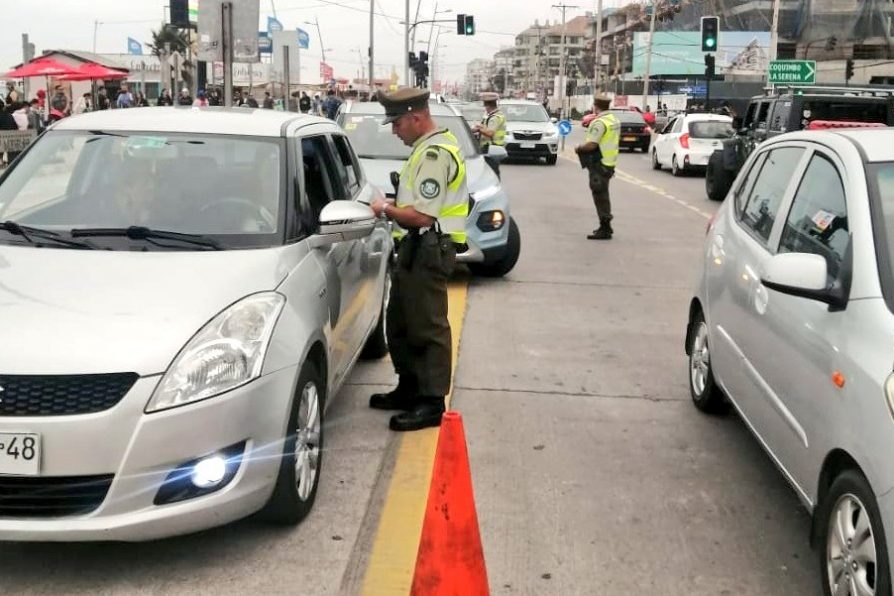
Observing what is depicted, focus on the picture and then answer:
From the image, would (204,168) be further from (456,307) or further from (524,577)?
(456,307)

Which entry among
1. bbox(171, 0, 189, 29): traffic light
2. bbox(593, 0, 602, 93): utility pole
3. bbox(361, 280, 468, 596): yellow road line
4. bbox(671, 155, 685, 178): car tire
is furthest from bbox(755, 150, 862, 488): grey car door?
bbox(593, 0, 602, 93): utility pole

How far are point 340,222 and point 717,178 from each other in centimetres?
1441

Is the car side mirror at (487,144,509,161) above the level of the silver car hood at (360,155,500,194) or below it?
above

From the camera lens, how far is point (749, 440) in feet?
16.7

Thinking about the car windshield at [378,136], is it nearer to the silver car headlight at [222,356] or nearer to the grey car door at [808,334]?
the grey car door at [808,334]

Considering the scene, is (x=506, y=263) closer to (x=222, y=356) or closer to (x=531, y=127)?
(x=222, y=356)

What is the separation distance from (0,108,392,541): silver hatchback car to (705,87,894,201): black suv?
11127 mm

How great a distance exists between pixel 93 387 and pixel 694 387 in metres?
3.55

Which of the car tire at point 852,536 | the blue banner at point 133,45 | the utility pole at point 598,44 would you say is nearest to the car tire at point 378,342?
the car tire at point 852,536

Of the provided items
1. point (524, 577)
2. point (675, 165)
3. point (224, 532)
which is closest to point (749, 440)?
point (524, 577)

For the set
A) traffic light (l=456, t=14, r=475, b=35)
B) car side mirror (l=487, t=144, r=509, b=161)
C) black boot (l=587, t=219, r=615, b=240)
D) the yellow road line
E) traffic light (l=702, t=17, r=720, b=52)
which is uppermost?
traffic light (l=456, t=14, r=475, b=35)

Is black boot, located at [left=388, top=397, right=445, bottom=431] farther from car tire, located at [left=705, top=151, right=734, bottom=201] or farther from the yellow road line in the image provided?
car tire, located at [left=705, top=151, right=734, bottom=201]

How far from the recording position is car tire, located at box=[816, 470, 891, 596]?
2745 millimetres

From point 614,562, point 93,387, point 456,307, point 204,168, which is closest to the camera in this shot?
point 93,387
